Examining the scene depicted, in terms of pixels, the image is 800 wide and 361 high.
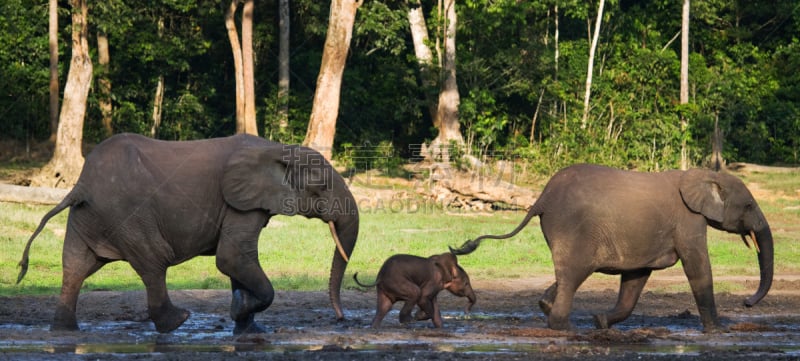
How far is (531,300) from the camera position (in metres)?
14.7

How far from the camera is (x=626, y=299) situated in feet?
40.3

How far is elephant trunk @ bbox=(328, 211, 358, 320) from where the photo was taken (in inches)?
483

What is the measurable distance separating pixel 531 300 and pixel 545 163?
15.2 metres

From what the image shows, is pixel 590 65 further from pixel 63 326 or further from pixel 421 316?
pixel 63 326

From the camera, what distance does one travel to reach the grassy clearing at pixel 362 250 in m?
16.2

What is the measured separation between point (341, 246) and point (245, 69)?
19.7 m

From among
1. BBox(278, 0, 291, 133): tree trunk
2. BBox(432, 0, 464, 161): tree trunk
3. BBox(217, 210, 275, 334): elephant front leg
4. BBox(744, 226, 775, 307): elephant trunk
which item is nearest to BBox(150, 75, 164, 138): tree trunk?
BBox(278, 0, 291, 133): tree trunk

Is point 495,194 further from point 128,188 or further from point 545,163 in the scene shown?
point 128,188

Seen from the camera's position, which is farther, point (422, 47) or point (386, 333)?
point (422, 47)

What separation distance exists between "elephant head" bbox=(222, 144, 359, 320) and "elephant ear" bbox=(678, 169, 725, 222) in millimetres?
3622

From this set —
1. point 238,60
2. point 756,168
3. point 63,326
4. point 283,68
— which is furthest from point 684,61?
point 63,326

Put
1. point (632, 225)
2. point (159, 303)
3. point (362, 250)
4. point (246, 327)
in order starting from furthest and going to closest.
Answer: point (362, 250) → point (632, 225) → point (246, 327) → point (159, 303)

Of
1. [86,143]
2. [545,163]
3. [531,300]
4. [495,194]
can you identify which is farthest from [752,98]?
[531,300]

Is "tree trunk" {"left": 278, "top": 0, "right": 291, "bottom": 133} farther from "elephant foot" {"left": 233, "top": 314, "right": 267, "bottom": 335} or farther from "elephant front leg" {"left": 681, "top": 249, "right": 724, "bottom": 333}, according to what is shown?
"elephant front leg" {"left": 681, "top": 249, "right": 724, "bottom": 333}
